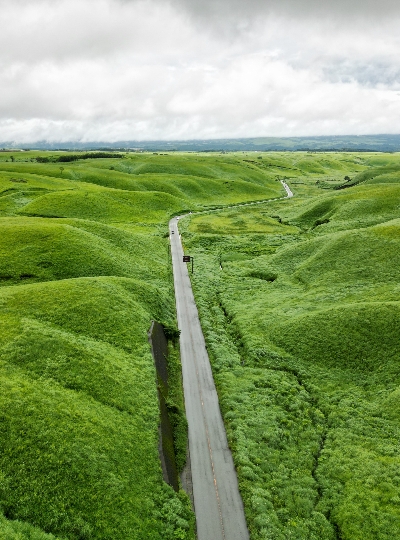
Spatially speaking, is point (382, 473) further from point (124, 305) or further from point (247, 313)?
point (124, 305)

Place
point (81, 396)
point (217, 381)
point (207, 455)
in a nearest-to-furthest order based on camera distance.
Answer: point (207, 455) → point (81, 396) → point (217, 381)

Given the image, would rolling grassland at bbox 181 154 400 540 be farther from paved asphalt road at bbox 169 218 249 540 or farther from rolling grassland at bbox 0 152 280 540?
rolling grassland at bbox 0 152 280 540

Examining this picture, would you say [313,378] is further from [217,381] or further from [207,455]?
[207,455]

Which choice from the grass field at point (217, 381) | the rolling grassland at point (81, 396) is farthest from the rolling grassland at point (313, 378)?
the rolling grassland at point (81, 396)

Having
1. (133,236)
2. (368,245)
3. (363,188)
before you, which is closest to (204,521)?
(368,245)

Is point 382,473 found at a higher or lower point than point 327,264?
lower

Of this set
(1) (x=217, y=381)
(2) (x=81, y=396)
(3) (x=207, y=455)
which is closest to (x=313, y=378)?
(1) (x=217, y=381)

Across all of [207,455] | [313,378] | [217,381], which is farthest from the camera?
[313,378]

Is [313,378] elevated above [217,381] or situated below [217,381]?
above
